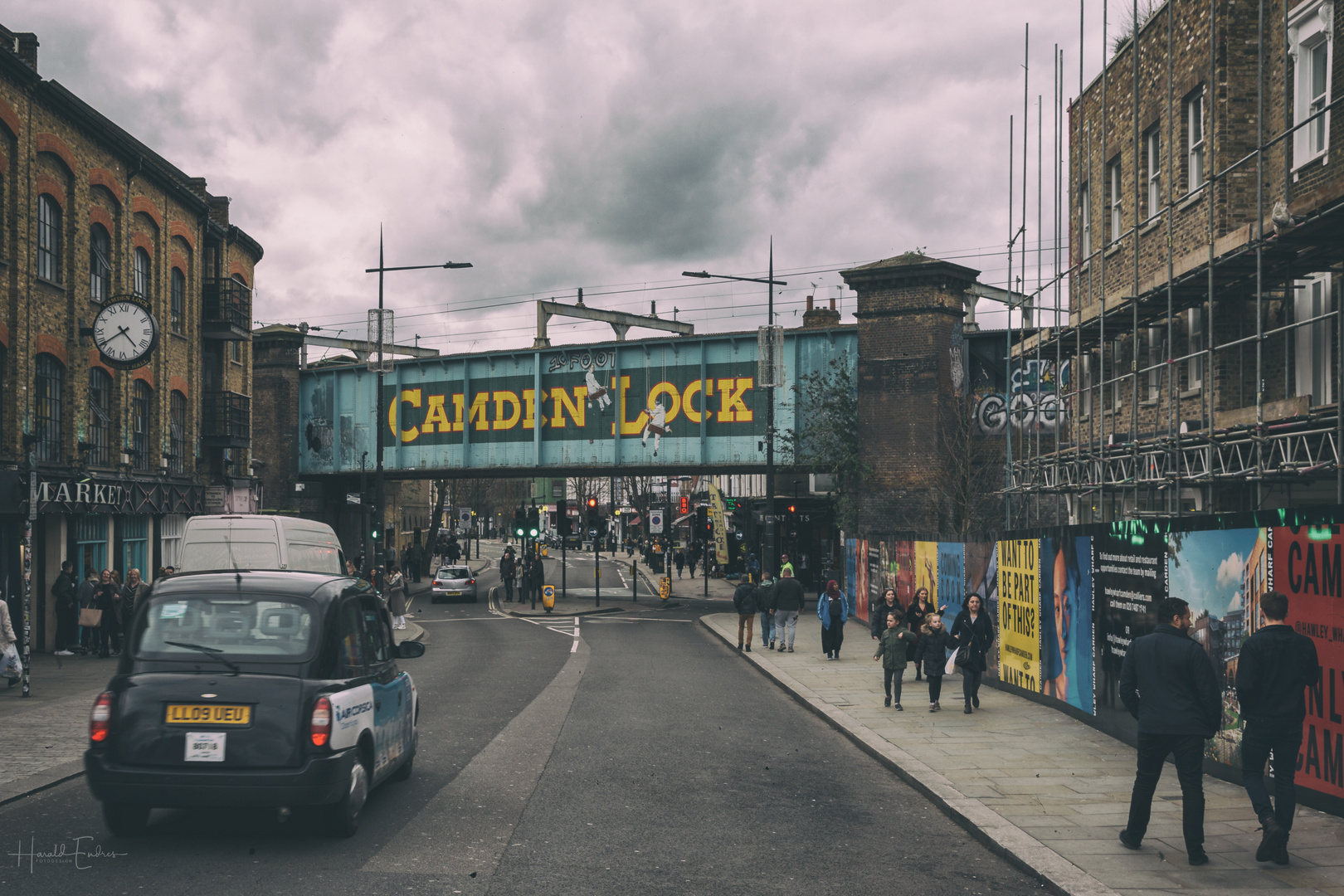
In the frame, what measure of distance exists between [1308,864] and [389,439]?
125 feet

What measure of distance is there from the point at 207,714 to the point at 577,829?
2640 mm

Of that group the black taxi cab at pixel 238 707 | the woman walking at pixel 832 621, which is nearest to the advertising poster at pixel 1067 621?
the woman walking at pixel 832 621

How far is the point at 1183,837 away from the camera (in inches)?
302

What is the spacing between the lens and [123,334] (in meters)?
23.0

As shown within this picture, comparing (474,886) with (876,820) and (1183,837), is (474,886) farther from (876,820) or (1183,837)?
(1183,837)

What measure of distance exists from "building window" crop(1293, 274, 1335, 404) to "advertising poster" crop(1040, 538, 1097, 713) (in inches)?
169

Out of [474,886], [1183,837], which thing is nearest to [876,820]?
[1183,837]

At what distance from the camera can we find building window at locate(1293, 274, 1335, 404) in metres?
15.0

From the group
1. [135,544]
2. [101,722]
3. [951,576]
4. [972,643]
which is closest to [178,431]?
[135,544]

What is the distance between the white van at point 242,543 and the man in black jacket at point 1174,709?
17669 mm

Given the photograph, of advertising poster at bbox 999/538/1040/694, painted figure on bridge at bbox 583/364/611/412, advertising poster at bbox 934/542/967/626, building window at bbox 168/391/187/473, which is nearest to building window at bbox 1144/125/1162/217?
advertising poster at bbox 934/542/967/626

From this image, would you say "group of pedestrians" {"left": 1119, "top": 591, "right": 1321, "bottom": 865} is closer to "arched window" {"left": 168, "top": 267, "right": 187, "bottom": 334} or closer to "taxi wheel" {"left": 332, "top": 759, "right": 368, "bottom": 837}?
"taxi wheel" {"left": 332, "top": 759, "right": 368, "bottom": 837}

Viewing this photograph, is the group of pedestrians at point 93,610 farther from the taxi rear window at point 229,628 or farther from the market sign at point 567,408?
the taxi rear window at point 229,628

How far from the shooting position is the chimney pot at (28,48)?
→ 72.2 feet
